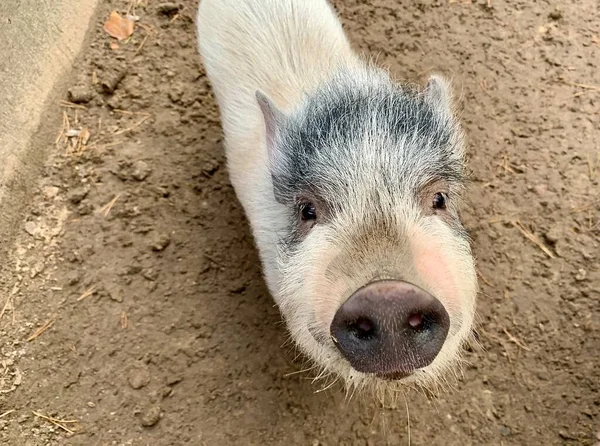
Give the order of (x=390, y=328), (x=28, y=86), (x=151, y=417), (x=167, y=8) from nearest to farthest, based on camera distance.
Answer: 1. (x=390, y=328)
2. (x=151, y=417)
3. (x=28, y=86)
4. (x=167, y=8)

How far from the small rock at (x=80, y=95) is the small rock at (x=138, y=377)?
60.3 inches

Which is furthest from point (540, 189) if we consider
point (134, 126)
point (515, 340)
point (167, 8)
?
point (167, 8)

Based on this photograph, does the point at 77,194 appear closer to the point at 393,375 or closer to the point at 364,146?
the point at 364,146

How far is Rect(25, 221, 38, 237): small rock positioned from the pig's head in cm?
143

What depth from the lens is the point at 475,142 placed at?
3.25 m

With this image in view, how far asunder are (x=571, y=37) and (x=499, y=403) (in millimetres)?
2221

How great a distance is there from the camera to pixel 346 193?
1903mm

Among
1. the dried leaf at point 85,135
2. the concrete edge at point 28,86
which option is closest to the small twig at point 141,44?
the concrete edge at point 28,86

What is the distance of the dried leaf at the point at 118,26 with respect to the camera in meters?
3.39

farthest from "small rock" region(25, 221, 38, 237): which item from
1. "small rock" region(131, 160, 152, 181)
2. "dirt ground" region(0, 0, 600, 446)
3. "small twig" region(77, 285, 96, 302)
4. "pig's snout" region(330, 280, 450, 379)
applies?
"pig's snout" region(330, 280, 450, 379)

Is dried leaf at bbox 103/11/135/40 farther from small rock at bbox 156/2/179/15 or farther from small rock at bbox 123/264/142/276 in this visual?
small rock at bbox 123/264/142/276

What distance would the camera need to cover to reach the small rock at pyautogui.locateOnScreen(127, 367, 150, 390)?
2678 millimetres

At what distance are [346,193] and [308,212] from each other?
9.0 inches

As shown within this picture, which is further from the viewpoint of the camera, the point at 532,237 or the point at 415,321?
the point at 532,237
